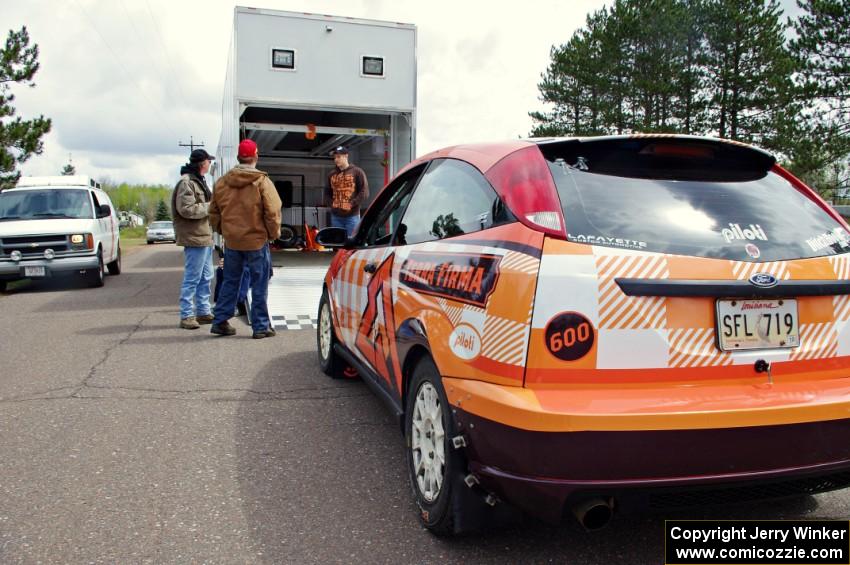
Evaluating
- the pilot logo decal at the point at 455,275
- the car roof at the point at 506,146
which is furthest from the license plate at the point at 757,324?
the pilot logo decal at the point at 455,275

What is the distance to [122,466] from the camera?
11.9ft

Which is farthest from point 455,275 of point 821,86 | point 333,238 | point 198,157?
point 821,86

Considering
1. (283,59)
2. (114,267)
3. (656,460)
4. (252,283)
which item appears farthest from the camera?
(114,267)

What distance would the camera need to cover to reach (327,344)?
551 centimetres

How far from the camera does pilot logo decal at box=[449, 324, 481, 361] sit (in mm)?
2439

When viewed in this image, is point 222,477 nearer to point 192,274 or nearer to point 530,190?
point 530,190

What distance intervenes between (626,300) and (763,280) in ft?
1.67

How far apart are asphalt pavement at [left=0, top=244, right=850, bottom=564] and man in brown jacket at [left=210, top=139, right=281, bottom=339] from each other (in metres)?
0.92

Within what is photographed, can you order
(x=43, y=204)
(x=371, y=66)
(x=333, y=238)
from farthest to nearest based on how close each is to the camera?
(x=43, y=204), (x=371, y=66), (x=333, y=238)

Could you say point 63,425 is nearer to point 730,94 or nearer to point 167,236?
point 730,94

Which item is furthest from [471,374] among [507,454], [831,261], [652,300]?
[831,261]

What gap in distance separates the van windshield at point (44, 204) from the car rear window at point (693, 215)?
12.9m

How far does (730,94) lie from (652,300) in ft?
104

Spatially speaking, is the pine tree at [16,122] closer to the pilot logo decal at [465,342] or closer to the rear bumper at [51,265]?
the rear bumper at [51,265]
